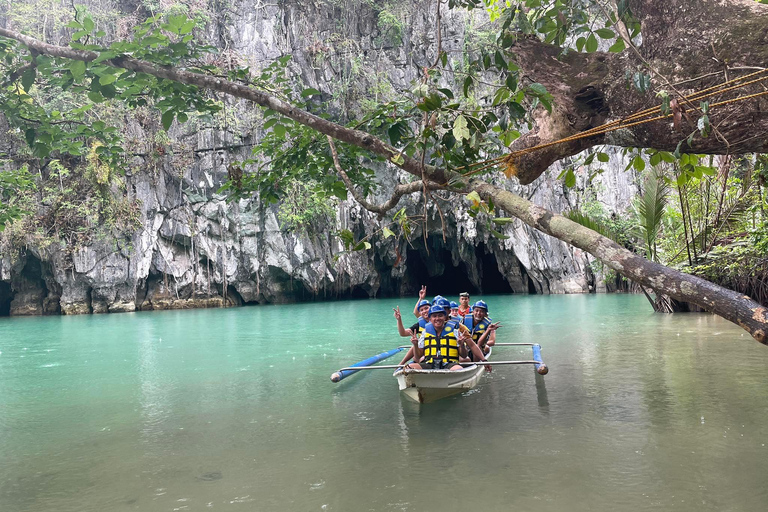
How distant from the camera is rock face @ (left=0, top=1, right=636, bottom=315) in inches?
793

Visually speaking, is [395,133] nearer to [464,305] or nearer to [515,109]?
[515,109]

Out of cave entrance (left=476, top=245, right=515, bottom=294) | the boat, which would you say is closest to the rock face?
cave entrance (left=476, top=245, right=515, bottom=294)

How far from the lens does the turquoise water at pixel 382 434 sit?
10.4ft

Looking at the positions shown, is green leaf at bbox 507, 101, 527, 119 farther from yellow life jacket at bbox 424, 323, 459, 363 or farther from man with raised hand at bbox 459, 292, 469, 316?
man with raised hand at bbox 459, 292, 469, 316

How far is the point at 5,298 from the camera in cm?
2128

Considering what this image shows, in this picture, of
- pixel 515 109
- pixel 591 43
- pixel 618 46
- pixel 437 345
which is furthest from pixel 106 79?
pixel 437 345

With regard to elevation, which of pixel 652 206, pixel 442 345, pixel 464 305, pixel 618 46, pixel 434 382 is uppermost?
pixel 652 206

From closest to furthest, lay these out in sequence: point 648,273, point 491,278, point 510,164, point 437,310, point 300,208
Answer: point 648,273 → point 510,164 → point 437,310 → point 300,208 → point 491,278

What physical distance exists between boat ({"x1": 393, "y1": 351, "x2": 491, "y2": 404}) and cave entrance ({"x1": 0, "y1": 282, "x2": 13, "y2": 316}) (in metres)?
21.4

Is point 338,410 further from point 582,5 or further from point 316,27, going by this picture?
point 316,27

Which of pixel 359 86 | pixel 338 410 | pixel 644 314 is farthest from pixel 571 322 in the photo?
pixel 359 86

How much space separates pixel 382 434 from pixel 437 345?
1.22 m

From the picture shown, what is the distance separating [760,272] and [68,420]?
421 inches

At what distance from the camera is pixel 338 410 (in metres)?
5.10
